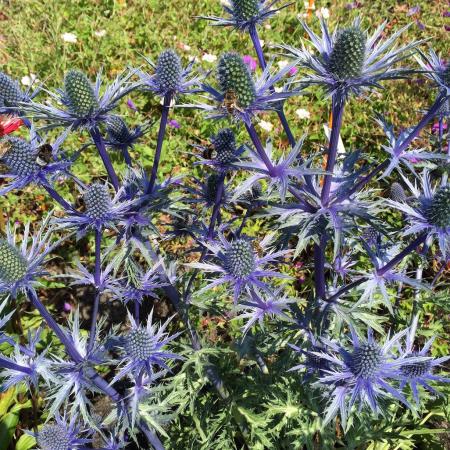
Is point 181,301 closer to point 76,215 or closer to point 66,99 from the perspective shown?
point 76,215

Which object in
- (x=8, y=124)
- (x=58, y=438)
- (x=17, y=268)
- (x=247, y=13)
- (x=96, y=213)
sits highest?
(x=247, y=13)

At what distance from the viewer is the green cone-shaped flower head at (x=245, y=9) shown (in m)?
1.54

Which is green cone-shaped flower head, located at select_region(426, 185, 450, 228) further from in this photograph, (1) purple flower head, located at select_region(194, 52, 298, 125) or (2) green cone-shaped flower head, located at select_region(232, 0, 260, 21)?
(2) green cone-shaped flower head, located at select_region(232, 0, 260, 21)

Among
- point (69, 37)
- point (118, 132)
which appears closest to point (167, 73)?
point (118, 132)

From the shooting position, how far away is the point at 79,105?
1.50m

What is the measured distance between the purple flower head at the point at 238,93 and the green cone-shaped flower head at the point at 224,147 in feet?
0.83

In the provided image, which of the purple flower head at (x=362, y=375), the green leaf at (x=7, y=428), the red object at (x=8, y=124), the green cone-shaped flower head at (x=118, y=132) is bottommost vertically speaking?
the green leaf at (x=7, y=428)

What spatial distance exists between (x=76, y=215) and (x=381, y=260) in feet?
3.58

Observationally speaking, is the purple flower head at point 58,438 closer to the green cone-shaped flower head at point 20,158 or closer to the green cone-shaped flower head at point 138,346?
the green cone-shaped flower head at point 138,346

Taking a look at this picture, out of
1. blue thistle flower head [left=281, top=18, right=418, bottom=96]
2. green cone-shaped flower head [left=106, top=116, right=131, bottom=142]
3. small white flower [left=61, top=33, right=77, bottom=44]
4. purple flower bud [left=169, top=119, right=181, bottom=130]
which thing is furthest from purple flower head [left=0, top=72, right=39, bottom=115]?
small white flower [left=61, top=33, right=77, bottom=44]

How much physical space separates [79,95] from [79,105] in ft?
0.11

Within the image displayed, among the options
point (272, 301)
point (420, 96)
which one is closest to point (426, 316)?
point (272, 301)

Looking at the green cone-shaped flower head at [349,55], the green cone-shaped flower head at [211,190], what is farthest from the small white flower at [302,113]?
the green cone-shaped flower head at [349,55]

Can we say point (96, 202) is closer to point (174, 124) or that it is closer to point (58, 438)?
point (58, 438)
